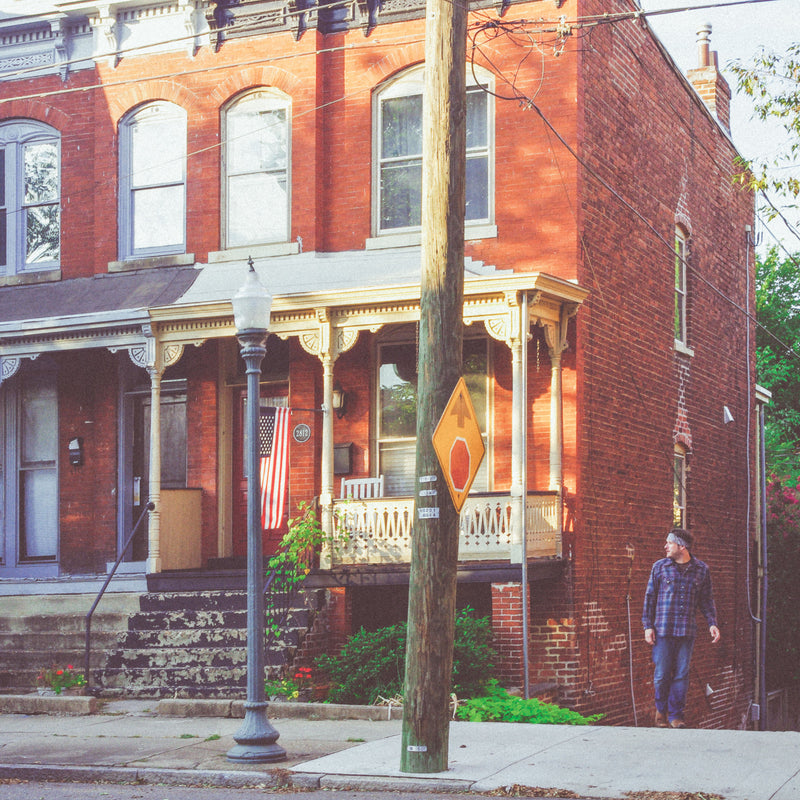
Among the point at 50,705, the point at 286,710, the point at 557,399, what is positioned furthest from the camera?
the point at 557,399

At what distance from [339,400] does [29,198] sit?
19.3 ft

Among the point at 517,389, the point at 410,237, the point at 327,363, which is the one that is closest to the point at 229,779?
the point at 517,389

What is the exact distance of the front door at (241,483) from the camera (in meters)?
17.5

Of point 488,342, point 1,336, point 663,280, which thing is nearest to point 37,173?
point 1,336

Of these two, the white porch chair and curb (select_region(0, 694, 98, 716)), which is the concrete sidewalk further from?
the white porch chair

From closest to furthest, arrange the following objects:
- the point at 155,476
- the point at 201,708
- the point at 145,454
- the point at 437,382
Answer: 1. the point at 437,382
2. the point at 201,708
3. the point at 155,476
4. the point at 145,454

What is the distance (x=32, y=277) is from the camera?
740 inches

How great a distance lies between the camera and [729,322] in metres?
21.8

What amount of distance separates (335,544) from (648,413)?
4.92 meters

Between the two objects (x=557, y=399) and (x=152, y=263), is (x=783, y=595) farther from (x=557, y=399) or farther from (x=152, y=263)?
(x=152, y=263)

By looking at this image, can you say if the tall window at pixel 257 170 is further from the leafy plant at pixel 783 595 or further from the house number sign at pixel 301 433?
the leafy plant at pixel 783 595

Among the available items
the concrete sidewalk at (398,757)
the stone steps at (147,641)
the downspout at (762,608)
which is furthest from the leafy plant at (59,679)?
the downspout at (762,608)

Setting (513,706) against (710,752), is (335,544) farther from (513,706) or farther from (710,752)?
(710,752)

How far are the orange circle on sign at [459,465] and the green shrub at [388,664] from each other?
423 cm
